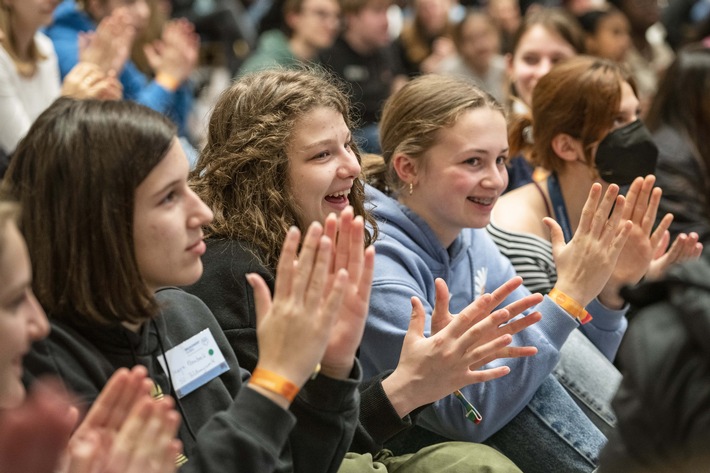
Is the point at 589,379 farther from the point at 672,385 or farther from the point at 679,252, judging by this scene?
the point at 672,385

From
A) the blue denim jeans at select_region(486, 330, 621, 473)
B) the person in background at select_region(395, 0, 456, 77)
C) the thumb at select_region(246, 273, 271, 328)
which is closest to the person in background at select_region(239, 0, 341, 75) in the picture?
the person in background at select_region(395, 0, 456, 77)

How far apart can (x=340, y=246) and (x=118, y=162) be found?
376 millimetres

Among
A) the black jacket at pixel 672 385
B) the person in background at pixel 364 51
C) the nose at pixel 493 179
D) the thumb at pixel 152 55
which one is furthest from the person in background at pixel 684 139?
the person in background at pixel 364 51

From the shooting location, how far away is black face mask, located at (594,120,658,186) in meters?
2.82

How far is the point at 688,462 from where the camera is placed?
1.22 metres

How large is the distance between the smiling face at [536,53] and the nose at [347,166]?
1.91 meters

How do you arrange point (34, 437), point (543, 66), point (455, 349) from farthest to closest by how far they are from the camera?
point (543, 66) < point (455, 349) < point (34, 437)

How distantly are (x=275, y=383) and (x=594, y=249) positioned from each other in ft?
3.41

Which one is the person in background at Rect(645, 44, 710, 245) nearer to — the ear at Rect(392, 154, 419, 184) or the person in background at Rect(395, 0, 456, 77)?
the ear at Rect(392, 154, 419, 184)

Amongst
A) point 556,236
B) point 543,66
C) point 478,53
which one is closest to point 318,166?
point 556,236

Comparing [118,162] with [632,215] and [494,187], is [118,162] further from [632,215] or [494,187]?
[632,215]

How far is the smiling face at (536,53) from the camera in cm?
391

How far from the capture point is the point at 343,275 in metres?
1.46

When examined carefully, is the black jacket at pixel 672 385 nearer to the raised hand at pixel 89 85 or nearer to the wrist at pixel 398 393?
the wrist at pixel 398 393
